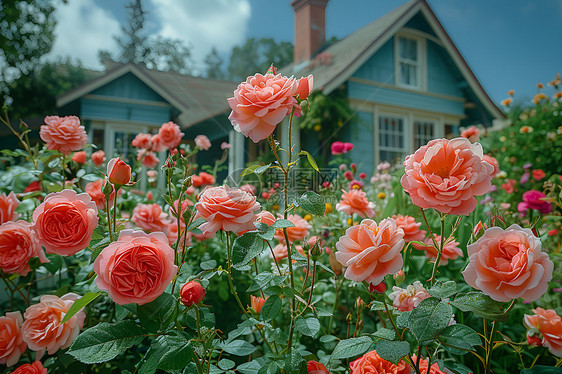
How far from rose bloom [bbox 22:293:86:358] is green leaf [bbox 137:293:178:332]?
10.1 inches

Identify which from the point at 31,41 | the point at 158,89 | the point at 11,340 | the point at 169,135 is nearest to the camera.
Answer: the point at 11,340

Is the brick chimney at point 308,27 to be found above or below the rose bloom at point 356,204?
above

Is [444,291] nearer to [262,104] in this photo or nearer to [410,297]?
[410,297]

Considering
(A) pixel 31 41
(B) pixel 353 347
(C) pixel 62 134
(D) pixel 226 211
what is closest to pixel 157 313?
(D) pixel 226 211

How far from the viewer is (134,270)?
44 cm

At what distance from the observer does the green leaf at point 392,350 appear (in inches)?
17.2

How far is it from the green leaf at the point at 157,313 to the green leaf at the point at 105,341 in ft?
0.08

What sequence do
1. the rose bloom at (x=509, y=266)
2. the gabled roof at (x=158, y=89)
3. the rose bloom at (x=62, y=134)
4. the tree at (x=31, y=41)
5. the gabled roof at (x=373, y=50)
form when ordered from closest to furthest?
the rose bloom at (x=509, y=266)
the rose bloom at (x=62, y=134)
the gabled roof at (x=373, y=50)
the gabled roof at (x=158, y=89)
the tree at (x=31, y=41)

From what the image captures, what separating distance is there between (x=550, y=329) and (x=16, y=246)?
1004 millimetres

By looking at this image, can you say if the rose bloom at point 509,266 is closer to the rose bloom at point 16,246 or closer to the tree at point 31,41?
the rose bloom at point 16,246

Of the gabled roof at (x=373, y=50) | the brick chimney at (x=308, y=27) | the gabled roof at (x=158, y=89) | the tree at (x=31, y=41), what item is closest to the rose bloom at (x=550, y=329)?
the brick chimney at (x=308, y=27)

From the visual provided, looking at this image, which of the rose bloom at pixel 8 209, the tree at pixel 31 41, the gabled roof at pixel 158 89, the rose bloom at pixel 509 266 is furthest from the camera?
the tree at pixel 31 41

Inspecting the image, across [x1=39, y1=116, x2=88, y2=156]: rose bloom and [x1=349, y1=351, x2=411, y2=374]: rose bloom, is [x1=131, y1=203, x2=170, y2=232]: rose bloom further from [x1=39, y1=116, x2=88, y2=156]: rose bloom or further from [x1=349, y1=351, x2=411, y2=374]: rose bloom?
[x1=349, y1=351, x2=411, y2=374]: rose bloom

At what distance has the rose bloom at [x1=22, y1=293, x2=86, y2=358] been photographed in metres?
0.62
